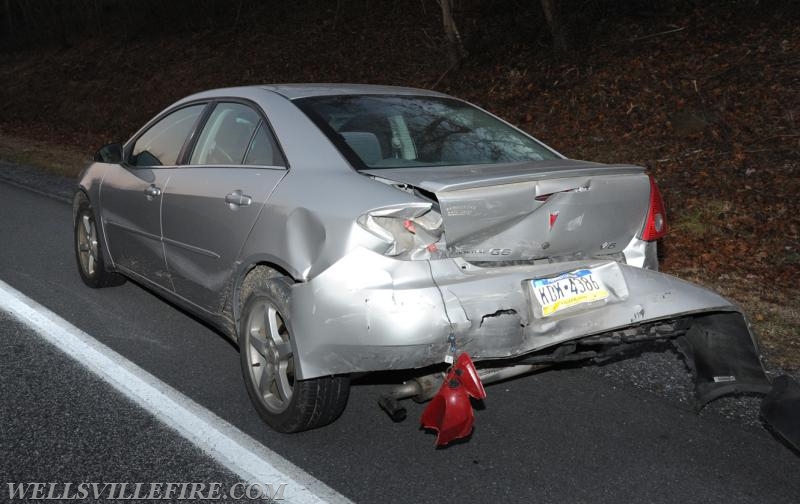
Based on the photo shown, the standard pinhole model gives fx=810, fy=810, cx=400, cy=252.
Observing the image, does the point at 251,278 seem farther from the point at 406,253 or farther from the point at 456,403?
the point at 456,403

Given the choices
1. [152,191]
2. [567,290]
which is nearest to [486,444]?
[567,290]

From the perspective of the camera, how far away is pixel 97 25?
29.2 m

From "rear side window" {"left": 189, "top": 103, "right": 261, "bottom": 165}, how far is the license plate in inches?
72.7

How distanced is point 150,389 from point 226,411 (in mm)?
529

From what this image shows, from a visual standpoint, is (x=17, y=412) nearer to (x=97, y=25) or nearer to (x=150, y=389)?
(x=150, y=389)

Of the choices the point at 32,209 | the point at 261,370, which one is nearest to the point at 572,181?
the point at 261,370

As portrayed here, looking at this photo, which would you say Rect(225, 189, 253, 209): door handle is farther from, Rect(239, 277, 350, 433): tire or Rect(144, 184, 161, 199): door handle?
Rect(144, 184, 161, 199): door handle

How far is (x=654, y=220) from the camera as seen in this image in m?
4.00

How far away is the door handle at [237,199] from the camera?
4.04 meters

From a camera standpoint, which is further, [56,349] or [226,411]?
[56,349]

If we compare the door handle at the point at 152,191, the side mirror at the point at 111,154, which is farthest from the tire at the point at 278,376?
the side mirror at the point at 111,154

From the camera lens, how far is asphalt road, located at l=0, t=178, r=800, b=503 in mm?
3354

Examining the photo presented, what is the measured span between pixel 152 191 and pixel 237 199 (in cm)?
117

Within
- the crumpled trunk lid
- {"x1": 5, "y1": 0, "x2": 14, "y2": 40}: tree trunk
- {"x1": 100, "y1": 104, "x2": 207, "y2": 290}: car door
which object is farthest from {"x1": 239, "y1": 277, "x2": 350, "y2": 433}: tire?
{"x1": 5, "y1": 0, "x2": 14, "y2": 40}: tree trunk
